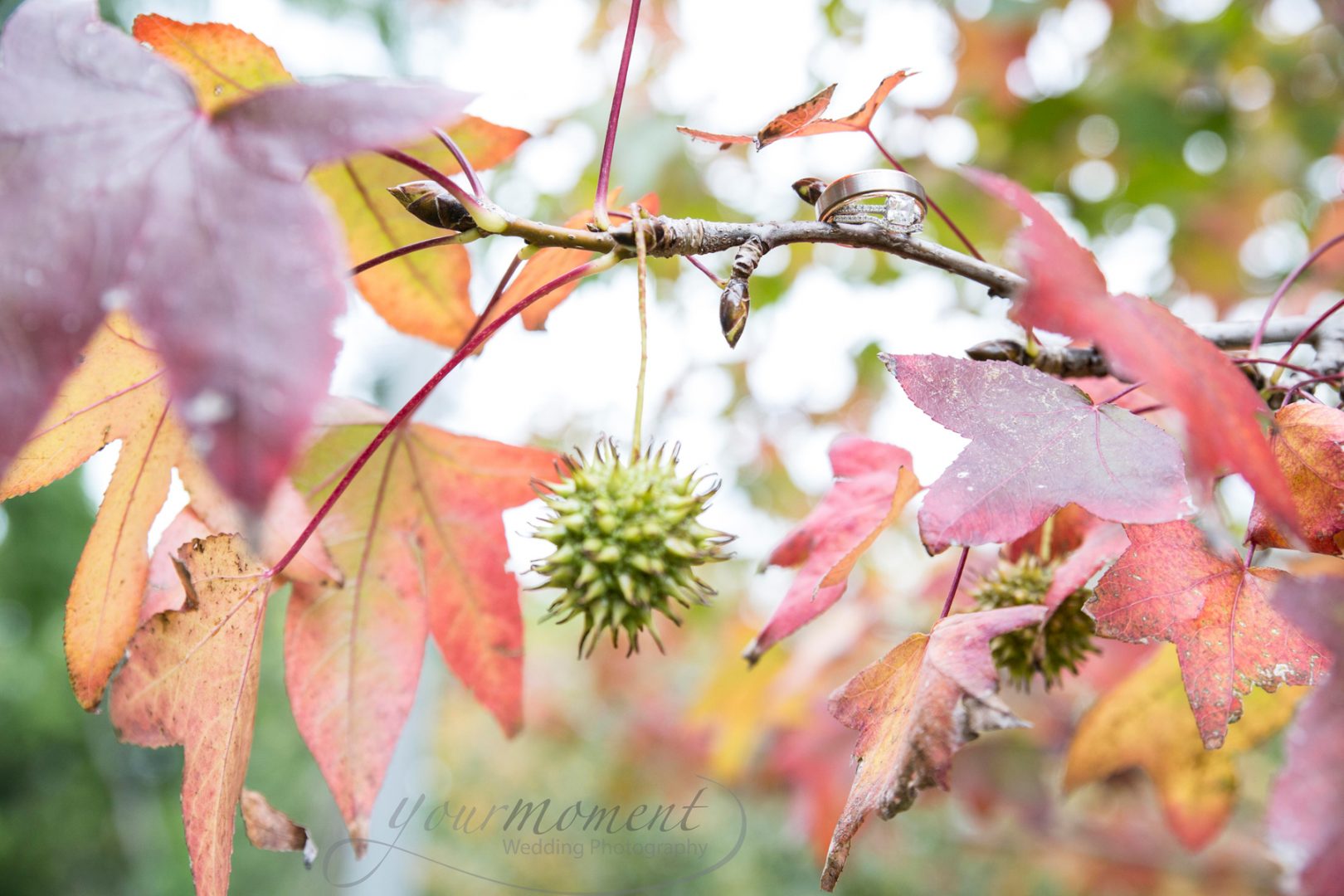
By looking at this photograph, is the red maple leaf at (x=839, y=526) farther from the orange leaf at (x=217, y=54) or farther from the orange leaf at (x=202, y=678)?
the orange leaf at (x=217, y=54)

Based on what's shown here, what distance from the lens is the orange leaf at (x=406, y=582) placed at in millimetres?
997

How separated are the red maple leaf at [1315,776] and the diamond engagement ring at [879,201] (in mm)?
493

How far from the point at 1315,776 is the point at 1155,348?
0.94 feet

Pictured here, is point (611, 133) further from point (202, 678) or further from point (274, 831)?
point (274, 831)

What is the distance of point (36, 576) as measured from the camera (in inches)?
382

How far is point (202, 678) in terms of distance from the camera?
2.73 feet

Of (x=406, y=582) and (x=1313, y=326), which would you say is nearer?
(x=1313, y=326)

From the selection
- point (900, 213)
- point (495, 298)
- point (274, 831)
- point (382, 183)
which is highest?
point (900, 213)

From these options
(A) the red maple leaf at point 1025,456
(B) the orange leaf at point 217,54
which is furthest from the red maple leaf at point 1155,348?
(B) the orange leaf at point 217,54

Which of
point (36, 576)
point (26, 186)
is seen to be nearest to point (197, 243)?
point (26, 186)

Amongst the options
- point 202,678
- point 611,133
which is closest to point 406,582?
point 202,678

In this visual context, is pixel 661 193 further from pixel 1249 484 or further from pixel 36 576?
pixel 36 576

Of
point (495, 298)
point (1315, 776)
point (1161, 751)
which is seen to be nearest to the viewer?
point (1315, 776)

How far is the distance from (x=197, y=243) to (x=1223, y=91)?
3144mm
